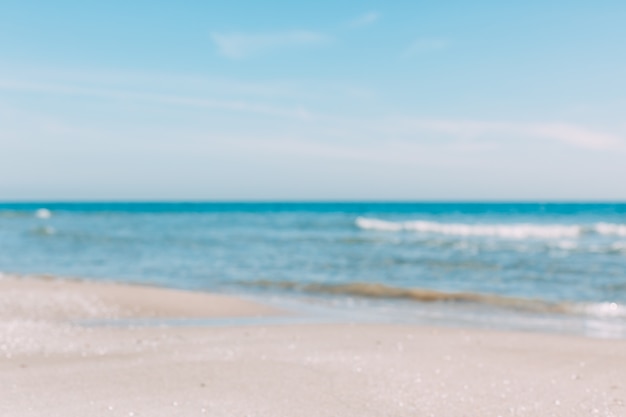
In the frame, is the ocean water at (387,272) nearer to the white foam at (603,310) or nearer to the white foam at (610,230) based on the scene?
the white foam at (603,310)

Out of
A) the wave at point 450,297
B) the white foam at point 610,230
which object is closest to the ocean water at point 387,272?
the wave at point 450,297

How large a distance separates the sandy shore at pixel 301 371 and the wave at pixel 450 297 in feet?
12.3

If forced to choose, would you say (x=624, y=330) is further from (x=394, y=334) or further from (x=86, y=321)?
(x=86, y=321)

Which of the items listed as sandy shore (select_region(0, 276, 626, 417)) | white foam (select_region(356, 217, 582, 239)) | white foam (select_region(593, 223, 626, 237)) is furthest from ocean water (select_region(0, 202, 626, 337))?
white foam (select_region(593, 223, 626, 237))

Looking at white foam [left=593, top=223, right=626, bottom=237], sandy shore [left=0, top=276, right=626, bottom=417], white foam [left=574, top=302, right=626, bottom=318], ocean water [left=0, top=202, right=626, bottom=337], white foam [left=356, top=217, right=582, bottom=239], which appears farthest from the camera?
white foam [left=593, top=223, right=626, bottom=237]

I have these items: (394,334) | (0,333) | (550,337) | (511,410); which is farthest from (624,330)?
(0,333)

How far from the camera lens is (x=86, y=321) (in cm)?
1109

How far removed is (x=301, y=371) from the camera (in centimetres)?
704

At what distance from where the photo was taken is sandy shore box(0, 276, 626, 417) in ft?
18.7

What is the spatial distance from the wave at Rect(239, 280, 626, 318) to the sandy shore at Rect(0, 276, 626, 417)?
3.74 m

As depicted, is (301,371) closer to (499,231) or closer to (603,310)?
(603,310)

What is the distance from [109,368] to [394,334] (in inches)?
174

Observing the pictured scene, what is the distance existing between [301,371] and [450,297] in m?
8.47

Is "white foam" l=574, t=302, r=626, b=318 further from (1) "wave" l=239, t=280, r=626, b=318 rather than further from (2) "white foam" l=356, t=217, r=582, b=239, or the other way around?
(2) "white foam" l=356, t=217, r=582, b=239
